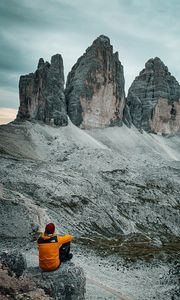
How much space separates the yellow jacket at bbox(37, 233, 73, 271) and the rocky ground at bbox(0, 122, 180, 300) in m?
4.02

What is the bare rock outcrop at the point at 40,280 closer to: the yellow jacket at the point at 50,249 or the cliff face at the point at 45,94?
the yellow jacket at the point at 50,249

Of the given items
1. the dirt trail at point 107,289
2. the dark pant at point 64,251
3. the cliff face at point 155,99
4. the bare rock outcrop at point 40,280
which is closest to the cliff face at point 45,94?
the cliff face at point 155,99

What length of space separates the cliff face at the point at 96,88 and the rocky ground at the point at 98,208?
798 inches

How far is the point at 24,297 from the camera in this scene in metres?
12.7

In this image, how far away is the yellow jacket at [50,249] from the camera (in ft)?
44.3

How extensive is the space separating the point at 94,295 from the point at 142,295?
3536mm

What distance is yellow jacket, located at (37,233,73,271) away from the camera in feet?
44.3

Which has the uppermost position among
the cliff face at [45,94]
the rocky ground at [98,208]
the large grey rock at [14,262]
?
the cliff face at [45,94]

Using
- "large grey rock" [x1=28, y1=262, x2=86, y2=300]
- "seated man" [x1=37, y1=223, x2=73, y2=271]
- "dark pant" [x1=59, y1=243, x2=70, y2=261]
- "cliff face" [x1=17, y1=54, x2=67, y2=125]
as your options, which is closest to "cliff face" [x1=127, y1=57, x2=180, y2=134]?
"cliff face" [x1=17, y1=54, x2=67, y2=125]

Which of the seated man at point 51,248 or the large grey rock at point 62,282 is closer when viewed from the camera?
the seated man at point 51,248

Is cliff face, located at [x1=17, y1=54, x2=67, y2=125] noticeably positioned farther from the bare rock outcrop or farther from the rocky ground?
the bare rock outcrop

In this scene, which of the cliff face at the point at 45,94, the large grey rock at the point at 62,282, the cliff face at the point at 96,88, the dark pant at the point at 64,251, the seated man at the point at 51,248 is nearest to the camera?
the seated man at the point at 51,248

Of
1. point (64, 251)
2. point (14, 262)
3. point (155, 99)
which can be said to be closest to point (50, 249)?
point (64, 251)

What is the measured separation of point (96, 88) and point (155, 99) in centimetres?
3867
